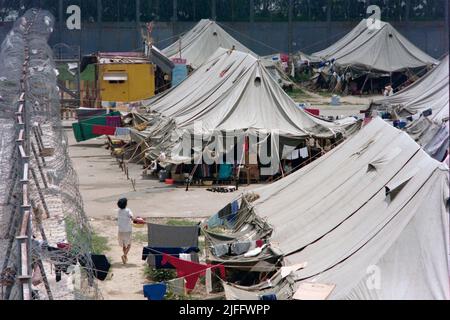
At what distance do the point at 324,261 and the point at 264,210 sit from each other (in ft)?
13.5

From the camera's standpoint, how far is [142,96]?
35.1 metres

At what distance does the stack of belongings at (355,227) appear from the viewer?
11.8 m

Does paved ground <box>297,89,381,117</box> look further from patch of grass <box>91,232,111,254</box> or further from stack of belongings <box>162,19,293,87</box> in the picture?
patch of grass <box>91,232,111,254</box>

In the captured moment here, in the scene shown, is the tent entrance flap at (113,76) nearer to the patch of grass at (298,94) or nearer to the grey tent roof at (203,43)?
the grey tent roof at (203,43)

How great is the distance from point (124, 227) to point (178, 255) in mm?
1560

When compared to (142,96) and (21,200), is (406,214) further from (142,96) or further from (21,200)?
(142,96)

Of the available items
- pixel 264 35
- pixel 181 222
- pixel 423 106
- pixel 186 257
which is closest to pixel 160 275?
pixel 186 257

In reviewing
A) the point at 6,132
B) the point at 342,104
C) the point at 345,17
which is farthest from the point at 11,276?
the point at 345,17

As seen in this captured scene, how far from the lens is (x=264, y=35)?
55125mm

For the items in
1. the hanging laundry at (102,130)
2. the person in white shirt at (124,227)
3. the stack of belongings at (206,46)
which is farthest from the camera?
the stack of belongings at (206,46)

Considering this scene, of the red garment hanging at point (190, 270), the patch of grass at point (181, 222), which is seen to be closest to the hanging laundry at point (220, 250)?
the red garment hanging at point (190, 270)

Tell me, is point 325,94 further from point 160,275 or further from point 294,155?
point 160,275

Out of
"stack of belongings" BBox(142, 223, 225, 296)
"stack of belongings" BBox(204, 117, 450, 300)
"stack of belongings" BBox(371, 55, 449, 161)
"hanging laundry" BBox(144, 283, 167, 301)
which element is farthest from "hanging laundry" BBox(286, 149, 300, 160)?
"hanging laundry" BBox(144, 283, 167, 301)

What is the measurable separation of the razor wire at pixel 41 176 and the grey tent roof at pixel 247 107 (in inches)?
159
